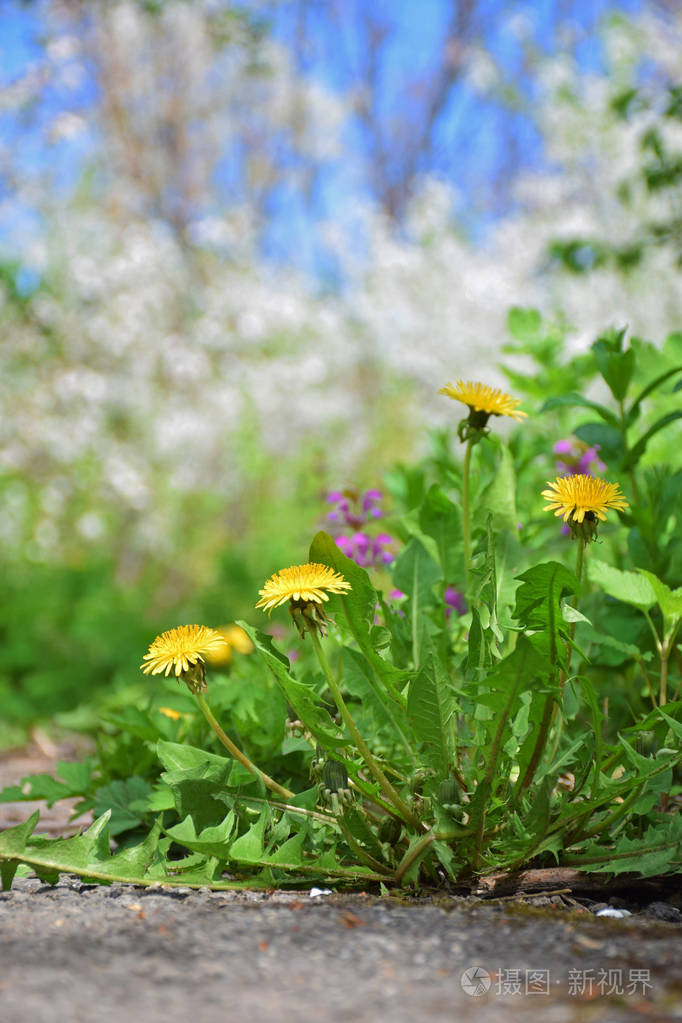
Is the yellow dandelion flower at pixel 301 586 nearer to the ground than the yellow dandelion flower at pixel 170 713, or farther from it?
farther from it

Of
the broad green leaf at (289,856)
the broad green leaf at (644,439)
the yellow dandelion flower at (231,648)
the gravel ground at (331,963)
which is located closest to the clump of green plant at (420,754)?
the broad green leaf at (289,856)

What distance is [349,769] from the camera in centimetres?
131

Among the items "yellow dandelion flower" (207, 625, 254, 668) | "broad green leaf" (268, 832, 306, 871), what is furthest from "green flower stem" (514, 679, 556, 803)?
"yellow dandelion flower" (207, 625, 254, 668)

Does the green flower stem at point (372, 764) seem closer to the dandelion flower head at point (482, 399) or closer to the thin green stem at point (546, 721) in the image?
the thin green stem at point (546, 721)

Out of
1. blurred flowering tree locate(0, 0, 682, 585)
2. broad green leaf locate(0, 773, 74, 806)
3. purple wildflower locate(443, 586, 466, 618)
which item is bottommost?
broad green leaf locate(0, 773, 74, 806)

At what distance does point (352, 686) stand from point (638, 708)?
0.79m

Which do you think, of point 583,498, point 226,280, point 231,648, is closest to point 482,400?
point 583,498

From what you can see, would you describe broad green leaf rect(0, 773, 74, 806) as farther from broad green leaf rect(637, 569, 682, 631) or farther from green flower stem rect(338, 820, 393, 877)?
broad green leaf rect(637, 569, 682, 631)

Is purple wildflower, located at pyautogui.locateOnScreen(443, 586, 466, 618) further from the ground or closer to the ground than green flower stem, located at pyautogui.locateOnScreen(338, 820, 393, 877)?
further from the ground

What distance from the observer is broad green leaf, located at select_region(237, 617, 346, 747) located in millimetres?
1319

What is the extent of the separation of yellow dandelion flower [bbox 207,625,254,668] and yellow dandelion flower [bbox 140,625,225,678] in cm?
122

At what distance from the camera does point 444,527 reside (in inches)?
72.6

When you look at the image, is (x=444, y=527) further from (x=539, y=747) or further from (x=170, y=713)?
(x=170, y=713)

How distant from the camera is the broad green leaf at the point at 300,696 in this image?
1.32 metres
